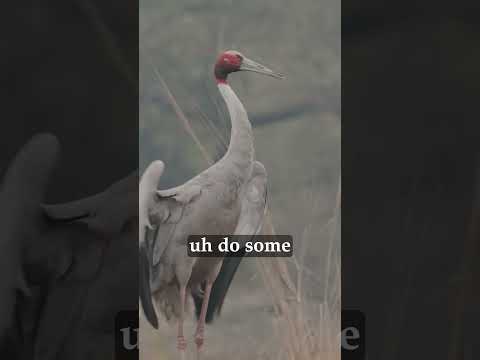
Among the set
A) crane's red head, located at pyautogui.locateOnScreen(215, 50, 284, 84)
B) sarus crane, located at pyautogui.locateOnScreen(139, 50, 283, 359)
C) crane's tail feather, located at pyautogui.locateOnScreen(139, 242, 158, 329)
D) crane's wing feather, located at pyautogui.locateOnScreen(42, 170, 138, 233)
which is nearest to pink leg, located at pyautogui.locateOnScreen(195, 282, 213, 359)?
sarus crane, located at pyautogui.locateOnScreen(139, 50, 283, 359)

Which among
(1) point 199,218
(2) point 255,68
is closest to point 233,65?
(2) point 255,68

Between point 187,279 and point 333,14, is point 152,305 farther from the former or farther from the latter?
point 333,14

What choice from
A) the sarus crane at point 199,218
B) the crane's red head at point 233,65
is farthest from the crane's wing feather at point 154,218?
the crane's red head at point 233,65

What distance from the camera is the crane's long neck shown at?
223 cm

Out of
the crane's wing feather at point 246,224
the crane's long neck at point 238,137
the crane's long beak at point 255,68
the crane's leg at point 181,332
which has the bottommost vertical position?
the crane's leg at point 181,332

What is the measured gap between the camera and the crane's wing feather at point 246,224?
7.29 feet

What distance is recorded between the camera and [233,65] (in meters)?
2.23

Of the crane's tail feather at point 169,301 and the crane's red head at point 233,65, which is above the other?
the crane's red head at point 233,65

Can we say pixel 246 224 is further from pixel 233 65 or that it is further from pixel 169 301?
pixel 233 65

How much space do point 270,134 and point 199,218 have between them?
0.44m

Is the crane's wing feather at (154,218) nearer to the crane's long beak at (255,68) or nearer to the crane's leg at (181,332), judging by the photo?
the crane's leg at (181,332)
